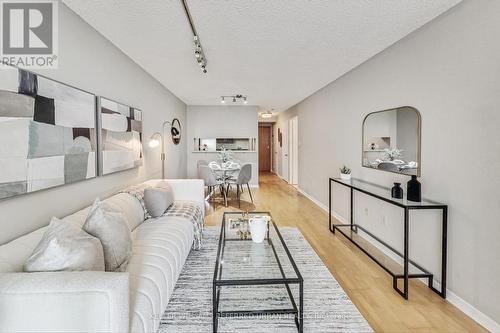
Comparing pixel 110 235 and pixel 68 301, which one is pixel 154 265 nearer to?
pixel 110 235

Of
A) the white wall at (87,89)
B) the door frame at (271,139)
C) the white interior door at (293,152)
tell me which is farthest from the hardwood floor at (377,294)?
the door frame at (271,139)

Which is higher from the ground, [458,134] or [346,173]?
[458,134]

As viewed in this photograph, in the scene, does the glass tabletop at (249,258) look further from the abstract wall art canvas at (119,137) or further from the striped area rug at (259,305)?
the abstract wall art canvas at (119,137)

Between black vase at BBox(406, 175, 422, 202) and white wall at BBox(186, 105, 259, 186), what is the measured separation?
18.2ft

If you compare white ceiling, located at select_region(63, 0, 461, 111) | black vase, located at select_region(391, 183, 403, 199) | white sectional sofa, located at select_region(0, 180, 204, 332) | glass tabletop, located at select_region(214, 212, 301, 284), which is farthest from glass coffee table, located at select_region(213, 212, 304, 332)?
white ceiling, located at select_region(63, 0, 461, 111)

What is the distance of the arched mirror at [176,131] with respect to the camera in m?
5.94

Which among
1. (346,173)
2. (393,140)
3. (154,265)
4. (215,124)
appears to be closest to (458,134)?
(393,140)

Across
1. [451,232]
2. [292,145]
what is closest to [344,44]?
[451,232]

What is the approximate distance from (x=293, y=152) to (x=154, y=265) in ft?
22.0

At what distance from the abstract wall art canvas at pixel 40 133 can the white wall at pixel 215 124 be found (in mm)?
5174

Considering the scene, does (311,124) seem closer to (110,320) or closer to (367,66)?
(367,66)

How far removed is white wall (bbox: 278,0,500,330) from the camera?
1873 millimetres

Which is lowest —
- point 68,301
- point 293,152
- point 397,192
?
point 68,301

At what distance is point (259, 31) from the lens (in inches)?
104
